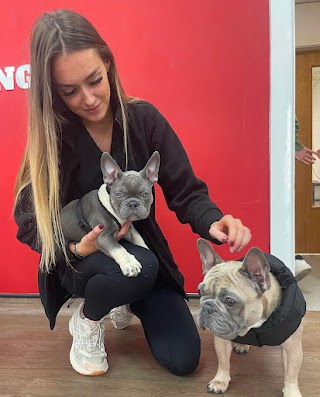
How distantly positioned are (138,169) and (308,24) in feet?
8.98

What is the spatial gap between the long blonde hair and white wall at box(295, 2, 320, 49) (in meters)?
2.63

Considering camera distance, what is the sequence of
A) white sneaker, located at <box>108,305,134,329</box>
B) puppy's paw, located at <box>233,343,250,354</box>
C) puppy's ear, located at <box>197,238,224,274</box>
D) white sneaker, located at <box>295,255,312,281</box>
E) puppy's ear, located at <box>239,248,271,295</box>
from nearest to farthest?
puppy's ear, located at <box>239,248,271,295</box> → puppy's ear, located at <box>197,238,224,274</box> → puppy's paw, located at <box>233,343,250,354</box> → white sneaker, located at <box>108,305,134,329</box> → white sneaker, located at <box>295,255,312,281</box>

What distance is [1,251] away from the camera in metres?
2.19

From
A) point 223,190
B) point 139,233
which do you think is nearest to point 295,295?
point 139,233

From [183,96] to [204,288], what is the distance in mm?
1173

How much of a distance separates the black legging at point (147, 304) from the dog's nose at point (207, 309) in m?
0.29

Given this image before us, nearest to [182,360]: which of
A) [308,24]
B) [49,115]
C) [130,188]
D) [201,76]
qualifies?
[130,188]

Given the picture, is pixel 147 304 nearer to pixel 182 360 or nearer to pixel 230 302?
pixel 182 360

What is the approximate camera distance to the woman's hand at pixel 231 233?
113 cm

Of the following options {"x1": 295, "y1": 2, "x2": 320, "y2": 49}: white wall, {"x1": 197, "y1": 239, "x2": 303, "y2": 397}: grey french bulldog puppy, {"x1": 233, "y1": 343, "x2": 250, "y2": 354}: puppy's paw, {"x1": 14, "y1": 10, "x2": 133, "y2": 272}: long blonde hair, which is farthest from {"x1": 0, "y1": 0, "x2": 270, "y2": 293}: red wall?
{"x1": 295, "y1": 2, "x2": 320, "y2": 49}: white wall

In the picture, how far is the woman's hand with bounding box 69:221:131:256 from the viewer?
123 cm

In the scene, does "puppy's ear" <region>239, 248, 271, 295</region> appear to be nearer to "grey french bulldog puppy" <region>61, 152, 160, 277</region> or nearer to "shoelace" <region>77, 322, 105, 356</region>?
"grey french bulldog puppy" <region>61, 152, 160, 277</region>

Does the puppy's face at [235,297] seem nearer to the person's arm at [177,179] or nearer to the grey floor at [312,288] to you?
the person's arm at [177,179]

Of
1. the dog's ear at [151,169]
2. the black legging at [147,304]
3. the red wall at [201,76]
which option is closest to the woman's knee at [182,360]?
the black legging at [147,304]
